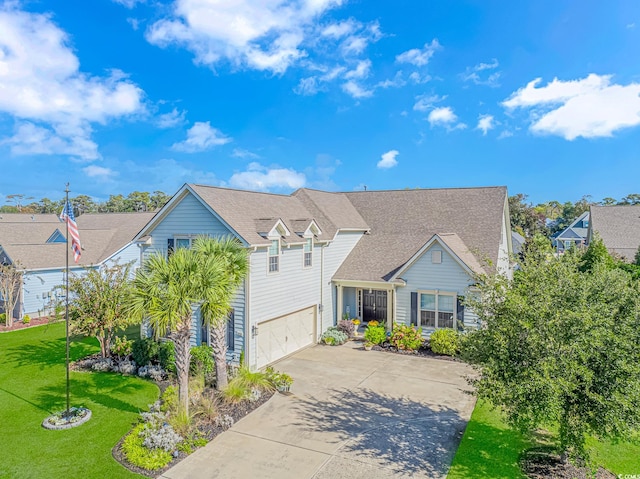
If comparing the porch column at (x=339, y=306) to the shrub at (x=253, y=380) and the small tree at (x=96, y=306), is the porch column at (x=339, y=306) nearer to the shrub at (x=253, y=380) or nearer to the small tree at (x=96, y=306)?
the shrub at (x=253, y=380)

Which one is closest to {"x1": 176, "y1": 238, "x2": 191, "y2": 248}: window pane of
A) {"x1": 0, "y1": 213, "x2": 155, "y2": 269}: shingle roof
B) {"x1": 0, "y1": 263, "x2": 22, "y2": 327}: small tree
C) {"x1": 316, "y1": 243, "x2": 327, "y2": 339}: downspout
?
{"x1": 316, "y1": 243, "x2": 327, "y2": 339}: downspout

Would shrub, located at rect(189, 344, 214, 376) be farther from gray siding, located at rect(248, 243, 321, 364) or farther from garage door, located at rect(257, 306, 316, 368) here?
garage door, located at rect(257, 306, 316, 368)

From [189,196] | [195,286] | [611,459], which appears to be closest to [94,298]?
[189,196]

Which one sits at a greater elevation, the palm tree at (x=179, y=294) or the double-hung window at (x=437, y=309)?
the palm tree at (x=179, y=294)

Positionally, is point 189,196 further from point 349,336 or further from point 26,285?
point 26,285

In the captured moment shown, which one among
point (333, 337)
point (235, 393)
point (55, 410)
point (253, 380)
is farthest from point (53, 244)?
point (235, 393)

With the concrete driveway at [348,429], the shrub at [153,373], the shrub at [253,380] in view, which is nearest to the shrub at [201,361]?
the shrub at [153,373]
